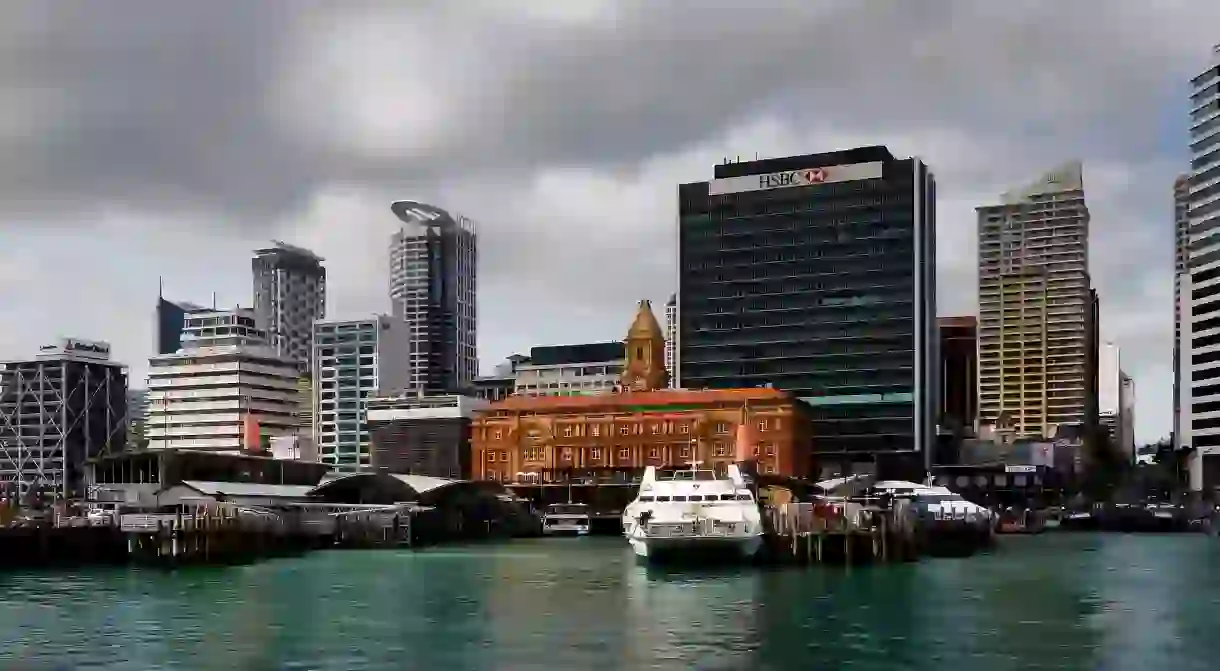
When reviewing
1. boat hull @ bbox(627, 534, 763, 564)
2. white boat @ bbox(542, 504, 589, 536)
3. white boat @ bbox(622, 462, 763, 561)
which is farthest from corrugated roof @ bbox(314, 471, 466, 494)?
boat hull @ bbox(627, 534, 763, 564)

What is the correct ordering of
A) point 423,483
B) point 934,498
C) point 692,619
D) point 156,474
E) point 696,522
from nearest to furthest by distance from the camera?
point 692,619 < point 696,522 < point 156,474 < point 934,498 < point 423,483

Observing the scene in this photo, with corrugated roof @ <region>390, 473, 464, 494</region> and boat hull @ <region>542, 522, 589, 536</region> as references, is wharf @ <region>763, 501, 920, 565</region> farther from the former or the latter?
boat hull @ <region>542, 522, 589, 536</region>

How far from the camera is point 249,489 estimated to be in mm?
166250

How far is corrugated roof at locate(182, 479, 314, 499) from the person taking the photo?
15575cm

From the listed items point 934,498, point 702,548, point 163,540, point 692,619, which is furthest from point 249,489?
point 692,619

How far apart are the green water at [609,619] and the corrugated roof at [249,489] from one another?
51165 mm

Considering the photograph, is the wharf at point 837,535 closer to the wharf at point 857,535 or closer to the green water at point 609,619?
the wharf at point 857,535

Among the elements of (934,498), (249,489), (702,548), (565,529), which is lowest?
(565,529)

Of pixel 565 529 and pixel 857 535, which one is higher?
pixel 857 535

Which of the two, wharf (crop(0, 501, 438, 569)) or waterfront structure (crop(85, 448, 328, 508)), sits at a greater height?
waterfront structure (crop(85, 448, 328, 508))

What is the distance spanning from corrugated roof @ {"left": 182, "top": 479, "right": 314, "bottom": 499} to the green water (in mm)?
51165

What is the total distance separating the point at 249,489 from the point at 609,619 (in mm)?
106829

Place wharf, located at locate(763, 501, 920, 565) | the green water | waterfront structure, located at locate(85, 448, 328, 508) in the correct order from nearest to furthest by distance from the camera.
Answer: the green water < wharf, located at locate(763, 501, 920, 565) < waterfront structure, located at locate(85, 448, 328, 508)

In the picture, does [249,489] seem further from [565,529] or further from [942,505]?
[942,505]
